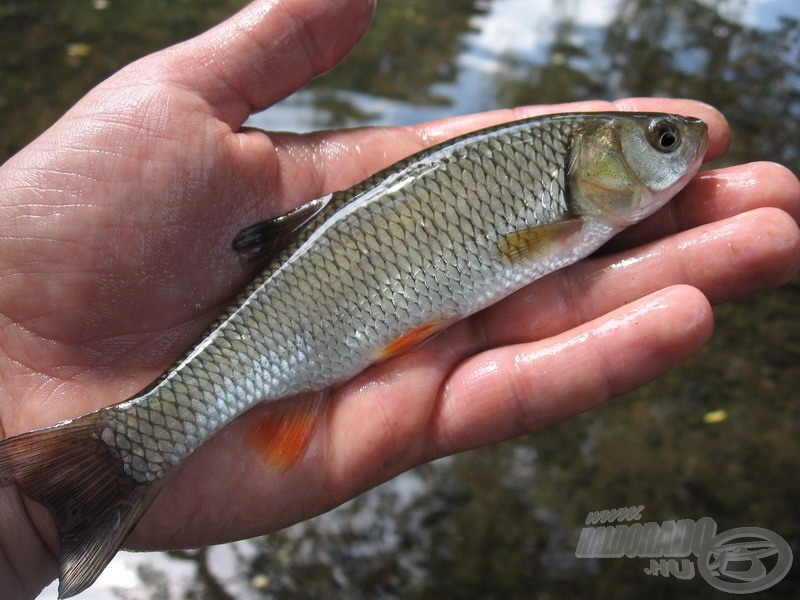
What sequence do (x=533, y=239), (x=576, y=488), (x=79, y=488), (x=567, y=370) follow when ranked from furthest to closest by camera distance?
1. (x=576, y=488)
2. (x=533, y=239)
3. (x=567, y=370)
4. (x=79, y=488)

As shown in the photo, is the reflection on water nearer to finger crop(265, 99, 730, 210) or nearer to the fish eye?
finger crop(265, 99, 730, 210)

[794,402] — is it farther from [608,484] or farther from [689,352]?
[689,352]

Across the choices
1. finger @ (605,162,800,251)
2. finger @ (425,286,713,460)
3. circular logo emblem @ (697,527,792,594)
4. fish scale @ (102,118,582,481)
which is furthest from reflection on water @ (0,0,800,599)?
finger @ (605,162,800,251)

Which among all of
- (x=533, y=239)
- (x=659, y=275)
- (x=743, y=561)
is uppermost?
(x=533, y=239)

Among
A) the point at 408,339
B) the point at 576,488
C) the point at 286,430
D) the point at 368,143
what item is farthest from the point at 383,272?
the point at 576,488

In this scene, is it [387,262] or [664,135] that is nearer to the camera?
[387,262]

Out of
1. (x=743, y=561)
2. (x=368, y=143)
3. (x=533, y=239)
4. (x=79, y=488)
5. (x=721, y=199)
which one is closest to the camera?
(x=79, y=488)

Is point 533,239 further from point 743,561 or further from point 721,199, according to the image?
point 743,561
